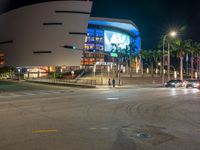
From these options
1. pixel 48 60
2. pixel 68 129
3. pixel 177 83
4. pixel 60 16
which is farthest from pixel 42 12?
pixel 68 129

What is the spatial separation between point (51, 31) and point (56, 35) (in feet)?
12.0

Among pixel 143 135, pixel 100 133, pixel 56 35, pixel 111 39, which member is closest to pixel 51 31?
pixel 56 35

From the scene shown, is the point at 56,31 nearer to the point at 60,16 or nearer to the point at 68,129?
the point at 60,16

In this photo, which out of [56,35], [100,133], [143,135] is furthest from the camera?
[56,35]

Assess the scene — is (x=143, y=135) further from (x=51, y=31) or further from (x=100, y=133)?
(x=51, y=31)

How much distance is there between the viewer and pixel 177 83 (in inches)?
1841

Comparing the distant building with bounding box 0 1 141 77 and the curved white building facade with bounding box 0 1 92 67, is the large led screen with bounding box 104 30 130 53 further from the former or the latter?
the curved white building facade with bounding box 0 1 92 67

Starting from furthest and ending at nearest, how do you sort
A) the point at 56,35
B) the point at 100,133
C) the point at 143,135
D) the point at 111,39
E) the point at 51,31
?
1. the point at 111,39
2. the point at 56,35
3. the point at 51,31
4. the point at 100,133
5. the point at 143,135

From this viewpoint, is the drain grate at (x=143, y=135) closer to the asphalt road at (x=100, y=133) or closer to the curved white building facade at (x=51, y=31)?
the asphalt road at (x=100, y=133)

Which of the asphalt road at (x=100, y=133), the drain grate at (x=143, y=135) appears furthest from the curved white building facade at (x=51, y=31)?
the drain grate at (x=143, y=135)

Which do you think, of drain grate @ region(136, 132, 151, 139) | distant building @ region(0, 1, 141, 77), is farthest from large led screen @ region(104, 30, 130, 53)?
drain grate @ region(136, 132, 151, 139)

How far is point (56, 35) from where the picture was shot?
147875 millimetres

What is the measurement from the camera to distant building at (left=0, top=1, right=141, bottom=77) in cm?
14600

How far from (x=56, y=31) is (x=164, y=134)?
14384 cm
